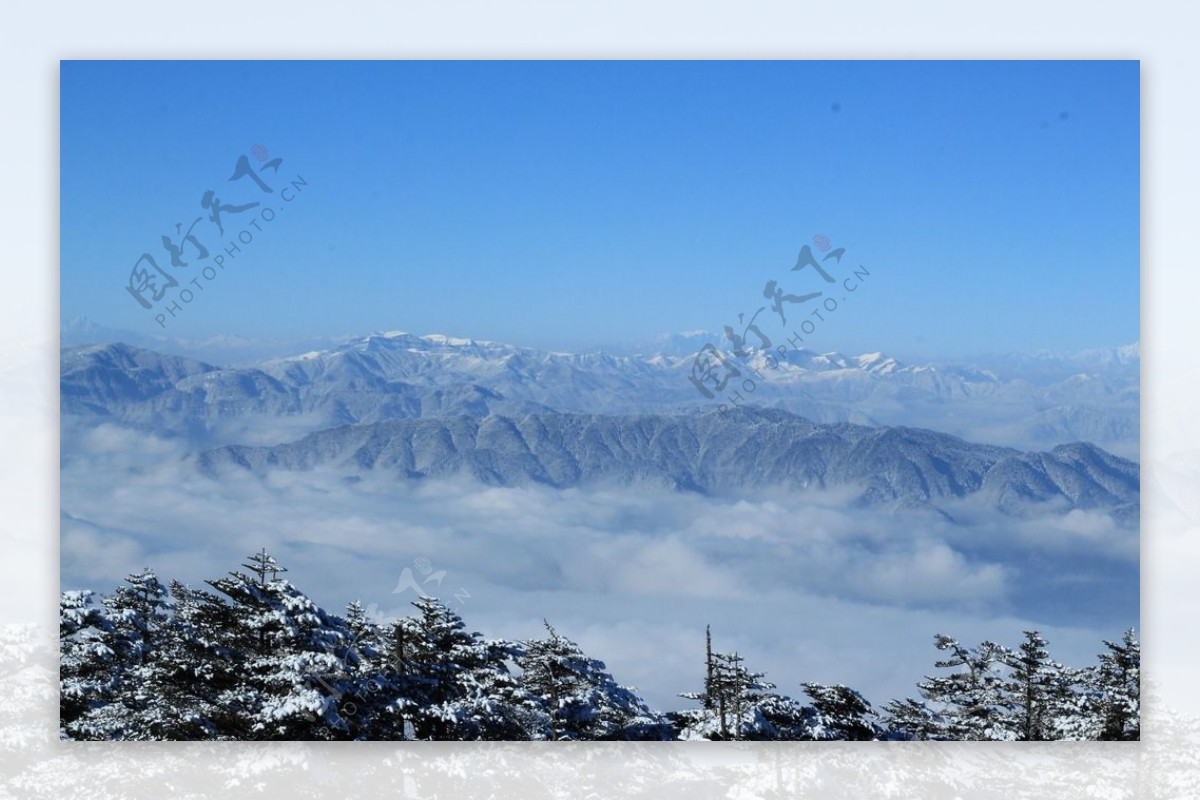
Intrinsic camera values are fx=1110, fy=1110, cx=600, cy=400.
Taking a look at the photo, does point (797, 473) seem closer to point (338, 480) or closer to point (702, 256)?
point (702, 256)

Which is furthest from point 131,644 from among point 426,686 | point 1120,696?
point 1120,696

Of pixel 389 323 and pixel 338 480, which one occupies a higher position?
pixel 389 323

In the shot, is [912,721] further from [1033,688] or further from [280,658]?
[280,658]

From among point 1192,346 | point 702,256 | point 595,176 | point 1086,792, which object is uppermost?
point 595,176

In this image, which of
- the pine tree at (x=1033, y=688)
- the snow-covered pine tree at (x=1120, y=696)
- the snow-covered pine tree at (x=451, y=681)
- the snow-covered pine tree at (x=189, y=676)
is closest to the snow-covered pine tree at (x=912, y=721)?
the pine tree at (x=1033, y=688)

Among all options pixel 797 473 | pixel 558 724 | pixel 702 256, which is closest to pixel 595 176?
pixel 702 256

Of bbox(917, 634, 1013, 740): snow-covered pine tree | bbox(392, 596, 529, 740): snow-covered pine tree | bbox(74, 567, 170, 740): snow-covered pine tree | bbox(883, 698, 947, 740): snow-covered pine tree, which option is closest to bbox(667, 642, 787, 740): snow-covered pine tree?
bbox(883, 698, 947, 740): snow-covered pine tree
